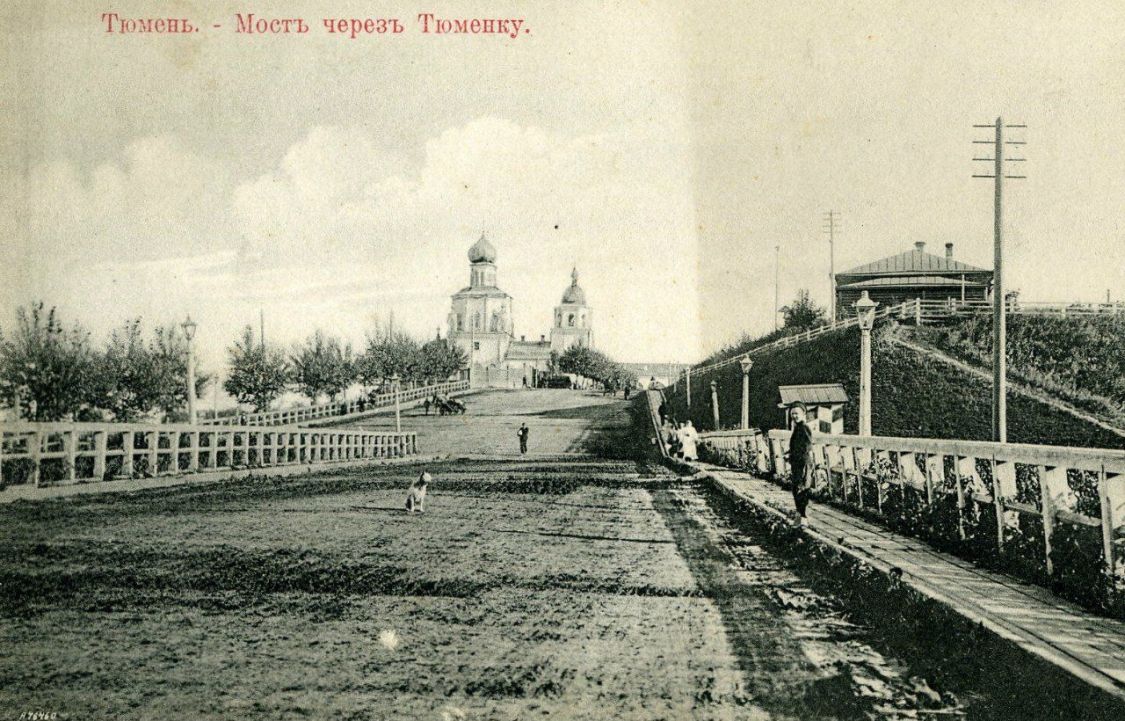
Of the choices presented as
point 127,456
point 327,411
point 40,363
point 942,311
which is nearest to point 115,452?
point 127,456

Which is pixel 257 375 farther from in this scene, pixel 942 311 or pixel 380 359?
pixel 942 311

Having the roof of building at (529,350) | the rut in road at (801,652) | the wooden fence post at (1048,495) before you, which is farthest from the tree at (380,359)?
the roof of building at (529,350)

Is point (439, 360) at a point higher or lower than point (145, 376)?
higher

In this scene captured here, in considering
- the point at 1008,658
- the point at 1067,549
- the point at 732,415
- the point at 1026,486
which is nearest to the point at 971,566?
the point at 1026,486

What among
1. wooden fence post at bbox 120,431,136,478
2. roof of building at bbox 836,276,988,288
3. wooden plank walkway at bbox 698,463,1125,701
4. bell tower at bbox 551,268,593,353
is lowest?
wooden plank walkway at bbox 698,463,1125,701

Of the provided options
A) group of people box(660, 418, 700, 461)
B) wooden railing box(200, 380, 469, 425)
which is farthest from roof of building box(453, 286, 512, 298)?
group of people box(660, 418, 700, 461)

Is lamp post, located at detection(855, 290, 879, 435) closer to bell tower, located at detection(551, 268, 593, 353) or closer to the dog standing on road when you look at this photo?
the dog standing on road
